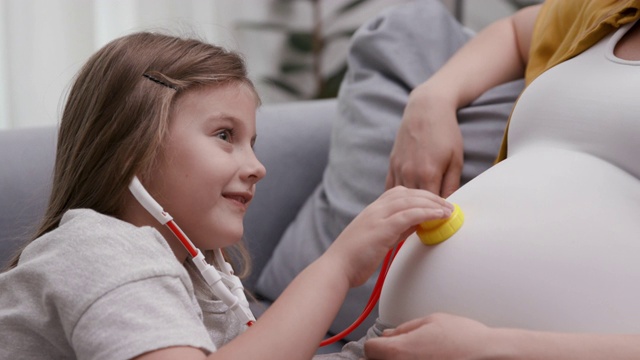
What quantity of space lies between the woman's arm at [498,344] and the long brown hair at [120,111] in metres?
0.33

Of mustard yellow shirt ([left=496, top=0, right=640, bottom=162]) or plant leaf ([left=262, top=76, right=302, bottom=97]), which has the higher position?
mustard yellow shirt ([left=496, top=0, right=640, bottom=162])

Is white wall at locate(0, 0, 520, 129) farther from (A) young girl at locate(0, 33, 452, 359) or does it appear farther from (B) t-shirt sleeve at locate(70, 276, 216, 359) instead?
(B) t-shirt sleeve at locate(70, 276, 216, 359)

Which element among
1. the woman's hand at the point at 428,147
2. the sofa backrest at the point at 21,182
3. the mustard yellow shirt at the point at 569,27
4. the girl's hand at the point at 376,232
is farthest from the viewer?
the sofa backrest at the point at 21,182

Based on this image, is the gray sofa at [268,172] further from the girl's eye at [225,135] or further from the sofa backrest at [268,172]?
the girl's eye at [225,135]

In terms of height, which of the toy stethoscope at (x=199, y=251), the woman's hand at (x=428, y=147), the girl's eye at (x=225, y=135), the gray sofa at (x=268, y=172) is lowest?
the gray sofa at (x=268, y=172)

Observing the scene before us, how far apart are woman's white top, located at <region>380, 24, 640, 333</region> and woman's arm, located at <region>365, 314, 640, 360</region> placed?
0.14 ft

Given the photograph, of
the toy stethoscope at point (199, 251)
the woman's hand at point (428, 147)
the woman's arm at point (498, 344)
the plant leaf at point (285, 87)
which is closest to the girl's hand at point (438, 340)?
the woman's arm at point (498, 344)

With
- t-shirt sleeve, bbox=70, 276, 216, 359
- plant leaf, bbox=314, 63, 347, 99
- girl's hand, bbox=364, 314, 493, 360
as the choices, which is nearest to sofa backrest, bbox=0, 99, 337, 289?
t-shirt sleeve, bbox=70, 276, 216, 359

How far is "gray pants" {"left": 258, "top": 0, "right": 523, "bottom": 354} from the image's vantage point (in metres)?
1.42

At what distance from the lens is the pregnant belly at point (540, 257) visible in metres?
0.83

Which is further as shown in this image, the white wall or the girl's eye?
the white wall

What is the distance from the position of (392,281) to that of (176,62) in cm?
34

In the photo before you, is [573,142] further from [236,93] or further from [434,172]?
[236,93]

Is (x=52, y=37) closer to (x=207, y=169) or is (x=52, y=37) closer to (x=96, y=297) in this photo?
A: (x=207, y=169)
